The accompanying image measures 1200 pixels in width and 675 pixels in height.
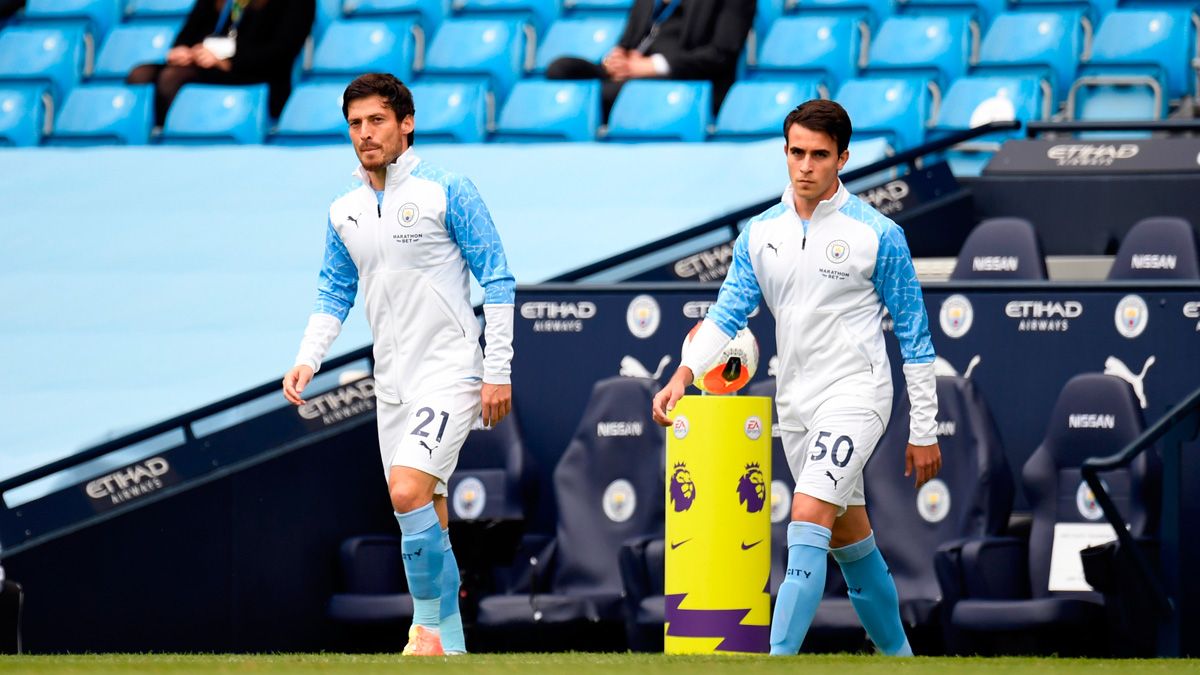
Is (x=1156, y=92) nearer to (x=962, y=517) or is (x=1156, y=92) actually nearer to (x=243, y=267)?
(x=962, y=517)

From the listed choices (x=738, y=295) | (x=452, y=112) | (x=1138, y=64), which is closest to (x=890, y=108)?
(x=1138, y=64)

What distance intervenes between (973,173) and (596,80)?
2305 millimetres

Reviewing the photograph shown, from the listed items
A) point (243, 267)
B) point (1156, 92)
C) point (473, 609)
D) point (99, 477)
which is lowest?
point (473, 609)

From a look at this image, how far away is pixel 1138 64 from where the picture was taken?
37.1 ft

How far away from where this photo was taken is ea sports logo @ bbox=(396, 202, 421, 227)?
657 cm

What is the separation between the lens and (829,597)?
8.16m

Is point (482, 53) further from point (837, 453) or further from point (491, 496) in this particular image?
point (837, 453)

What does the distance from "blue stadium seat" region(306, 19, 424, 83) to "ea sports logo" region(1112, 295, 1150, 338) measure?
5951 mm

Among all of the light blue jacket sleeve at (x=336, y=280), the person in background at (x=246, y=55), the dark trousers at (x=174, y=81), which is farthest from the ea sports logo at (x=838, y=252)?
the dark trousers at (x=174, y=81)

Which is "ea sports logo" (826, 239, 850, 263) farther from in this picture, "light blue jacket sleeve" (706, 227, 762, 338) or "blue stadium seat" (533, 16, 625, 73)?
"blue stadium seat" (533, 16, 625, 73)

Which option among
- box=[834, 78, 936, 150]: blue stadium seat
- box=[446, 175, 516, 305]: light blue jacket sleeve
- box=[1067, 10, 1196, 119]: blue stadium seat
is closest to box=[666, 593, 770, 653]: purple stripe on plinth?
box=[446, 175, 516, 305]: light blue jacket sleeve

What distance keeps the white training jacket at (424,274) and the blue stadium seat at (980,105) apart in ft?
16.2

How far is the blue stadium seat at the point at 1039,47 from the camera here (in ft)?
37.9

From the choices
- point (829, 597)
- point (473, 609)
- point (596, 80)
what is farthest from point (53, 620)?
point (596, 80)
